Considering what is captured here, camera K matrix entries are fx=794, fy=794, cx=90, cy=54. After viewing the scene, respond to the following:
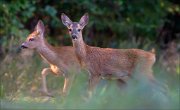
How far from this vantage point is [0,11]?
15.2 meters

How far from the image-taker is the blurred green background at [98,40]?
1095 centimetres

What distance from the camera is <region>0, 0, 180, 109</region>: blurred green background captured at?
10.9m

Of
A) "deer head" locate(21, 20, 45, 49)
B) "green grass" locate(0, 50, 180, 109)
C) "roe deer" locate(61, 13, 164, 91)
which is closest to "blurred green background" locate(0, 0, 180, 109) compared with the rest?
"green grass" locate(0, 50, 180, 109)

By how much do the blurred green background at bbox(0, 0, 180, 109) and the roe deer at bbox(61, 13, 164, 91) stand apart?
0.24 metres

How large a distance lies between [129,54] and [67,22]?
1.07 metres

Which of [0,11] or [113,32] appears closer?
[0,11]

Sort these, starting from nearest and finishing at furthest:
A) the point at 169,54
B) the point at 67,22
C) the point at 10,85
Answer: the point at 67,22, the point at 10,85, the point at 169,54

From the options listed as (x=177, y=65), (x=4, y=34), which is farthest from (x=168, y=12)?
(x=4, y=34)

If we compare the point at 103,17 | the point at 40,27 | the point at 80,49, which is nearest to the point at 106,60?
the point at 80,49

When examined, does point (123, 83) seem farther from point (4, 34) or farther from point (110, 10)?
point (110, 10)

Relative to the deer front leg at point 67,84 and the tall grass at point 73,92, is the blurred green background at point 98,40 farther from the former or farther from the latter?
the deer front leg at point 67,84

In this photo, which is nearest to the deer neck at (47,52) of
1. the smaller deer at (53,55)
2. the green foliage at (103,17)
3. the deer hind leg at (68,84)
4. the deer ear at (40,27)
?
the smaller deer at (53,55)

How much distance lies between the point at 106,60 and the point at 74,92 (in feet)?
2.22

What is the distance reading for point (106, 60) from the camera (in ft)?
38.6
